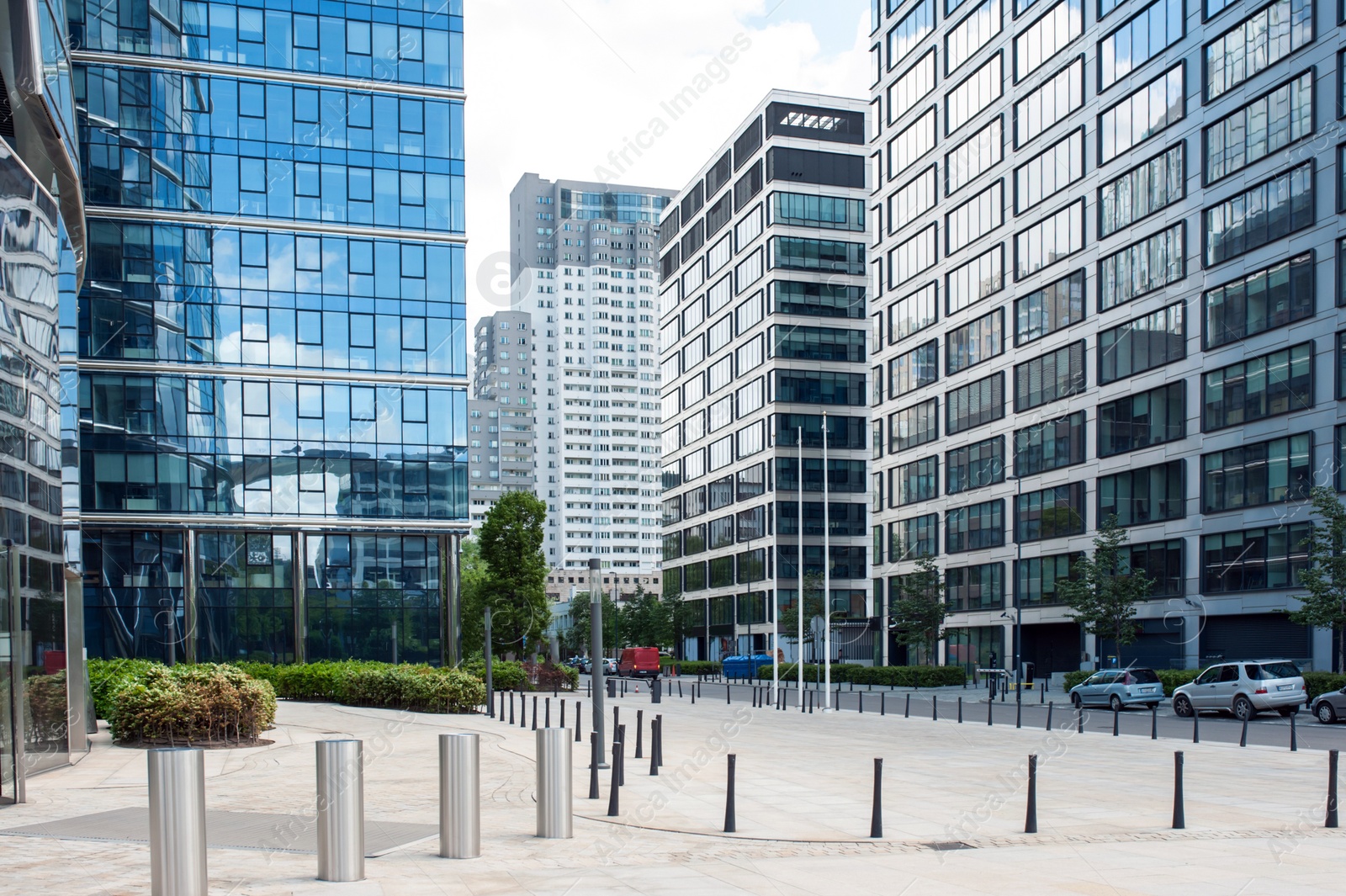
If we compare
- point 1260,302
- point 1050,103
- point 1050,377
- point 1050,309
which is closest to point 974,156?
point 1050,103

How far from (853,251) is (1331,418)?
172 feet

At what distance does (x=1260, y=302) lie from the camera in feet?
159

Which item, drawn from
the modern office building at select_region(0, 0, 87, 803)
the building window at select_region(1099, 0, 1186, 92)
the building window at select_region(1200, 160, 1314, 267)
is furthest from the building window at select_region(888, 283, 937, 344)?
the modern office building at select_region(0, 0, 87, 803)

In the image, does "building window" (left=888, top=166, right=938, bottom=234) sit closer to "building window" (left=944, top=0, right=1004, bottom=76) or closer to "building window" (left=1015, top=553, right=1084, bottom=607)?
"building window" (left=944, top=0, right=1004, bottom=76)

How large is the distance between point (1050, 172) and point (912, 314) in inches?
649

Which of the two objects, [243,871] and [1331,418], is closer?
[243,871]

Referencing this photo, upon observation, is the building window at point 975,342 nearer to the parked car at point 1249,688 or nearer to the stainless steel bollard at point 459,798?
the parked car at point 1249,688

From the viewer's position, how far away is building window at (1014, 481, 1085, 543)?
6062 centimetres

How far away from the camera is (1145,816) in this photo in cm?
1392

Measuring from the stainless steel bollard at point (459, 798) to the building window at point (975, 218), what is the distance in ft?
206

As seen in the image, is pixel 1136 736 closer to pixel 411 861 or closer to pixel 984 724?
pixel 984 724

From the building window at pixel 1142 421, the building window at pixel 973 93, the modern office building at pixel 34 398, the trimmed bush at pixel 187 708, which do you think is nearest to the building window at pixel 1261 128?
the building window at pixel 1142 421

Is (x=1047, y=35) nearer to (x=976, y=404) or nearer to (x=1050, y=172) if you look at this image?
(x=1050, y=172)

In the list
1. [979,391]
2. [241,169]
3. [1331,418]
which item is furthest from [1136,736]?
[979,391]
